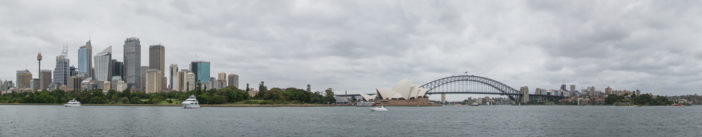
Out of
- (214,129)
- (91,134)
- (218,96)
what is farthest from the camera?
(218,96)

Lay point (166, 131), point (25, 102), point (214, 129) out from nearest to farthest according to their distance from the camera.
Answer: point (166, 131)
point (214, 129)
point (25, 102)

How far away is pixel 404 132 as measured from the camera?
169ft

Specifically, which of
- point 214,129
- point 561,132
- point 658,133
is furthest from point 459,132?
point 214,129

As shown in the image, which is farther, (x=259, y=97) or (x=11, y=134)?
(x=259, y=97)

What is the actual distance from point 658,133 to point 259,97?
135268 millimetres

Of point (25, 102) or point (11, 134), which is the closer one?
point (11, 134)

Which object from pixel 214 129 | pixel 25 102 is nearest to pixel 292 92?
pixel 25 102

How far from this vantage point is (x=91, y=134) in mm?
46312

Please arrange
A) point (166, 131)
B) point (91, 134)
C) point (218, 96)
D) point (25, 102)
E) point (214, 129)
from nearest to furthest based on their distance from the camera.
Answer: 1. point (91, 134)
2. point (166, 131)
3. point (214, 129)
4. point (218, 96)
5. point (25, 102)

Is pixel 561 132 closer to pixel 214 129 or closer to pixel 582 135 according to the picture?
pixel 582 135

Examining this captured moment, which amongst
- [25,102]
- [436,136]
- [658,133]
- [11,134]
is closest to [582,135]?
[658,133]

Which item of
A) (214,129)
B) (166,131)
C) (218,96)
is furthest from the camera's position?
(218,96)

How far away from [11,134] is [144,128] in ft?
34.4

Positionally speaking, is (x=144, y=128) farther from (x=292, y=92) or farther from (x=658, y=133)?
(x=292, y=92)
